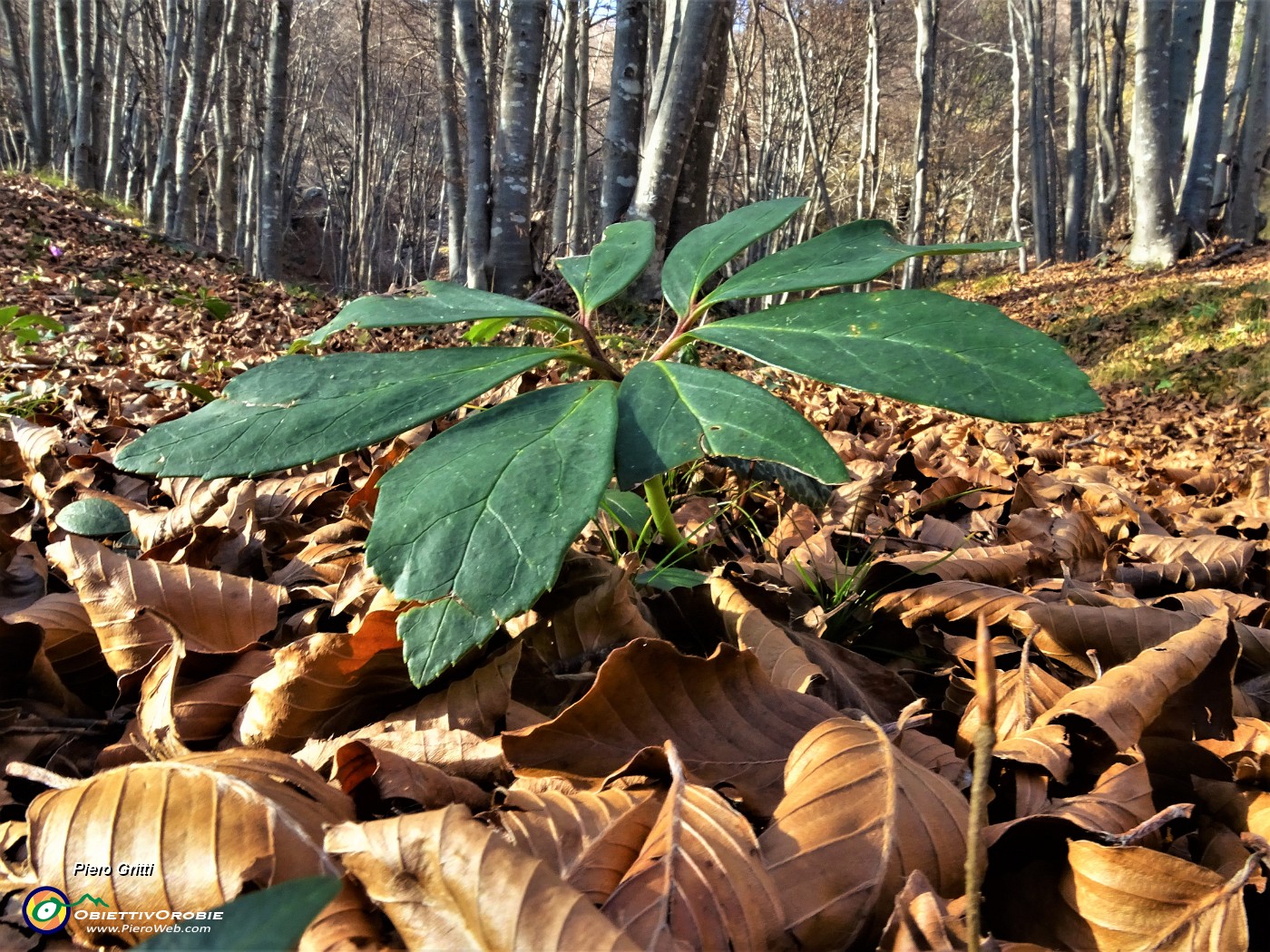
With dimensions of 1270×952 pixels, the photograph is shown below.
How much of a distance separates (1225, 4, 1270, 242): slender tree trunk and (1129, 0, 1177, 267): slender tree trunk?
3.15 feet

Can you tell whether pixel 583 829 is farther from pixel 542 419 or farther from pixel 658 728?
pixel 542 419

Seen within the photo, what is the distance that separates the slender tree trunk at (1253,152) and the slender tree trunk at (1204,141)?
0.35 meters

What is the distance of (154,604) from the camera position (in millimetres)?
848

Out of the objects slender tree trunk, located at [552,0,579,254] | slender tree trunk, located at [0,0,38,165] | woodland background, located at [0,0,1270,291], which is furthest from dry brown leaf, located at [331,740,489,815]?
slender tree trunk, located at [0,0,38,165]

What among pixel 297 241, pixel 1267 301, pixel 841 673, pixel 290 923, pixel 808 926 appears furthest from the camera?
pixel 297 241

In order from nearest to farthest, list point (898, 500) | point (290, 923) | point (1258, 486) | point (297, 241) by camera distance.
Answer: point (290, 923) < point (898, 500) < point (1258, 486) < point (297, 241)

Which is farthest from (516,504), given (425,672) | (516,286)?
(516,286)

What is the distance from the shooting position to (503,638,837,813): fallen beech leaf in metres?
0.65

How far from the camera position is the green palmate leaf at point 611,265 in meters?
0.94

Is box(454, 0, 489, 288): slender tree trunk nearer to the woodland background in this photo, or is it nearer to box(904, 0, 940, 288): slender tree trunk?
the woodland background

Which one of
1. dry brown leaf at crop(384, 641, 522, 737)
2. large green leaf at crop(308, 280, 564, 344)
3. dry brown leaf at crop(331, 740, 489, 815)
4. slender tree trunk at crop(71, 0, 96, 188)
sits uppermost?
slender tree trunk at crop(71, 0, 96, 188)

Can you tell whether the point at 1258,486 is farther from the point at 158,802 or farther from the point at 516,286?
the point at 516,286

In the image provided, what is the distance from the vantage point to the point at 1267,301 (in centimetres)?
665

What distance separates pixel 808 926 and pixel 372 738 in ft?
1.30
